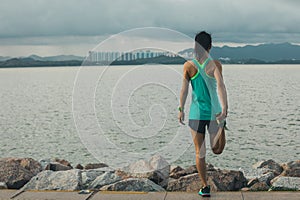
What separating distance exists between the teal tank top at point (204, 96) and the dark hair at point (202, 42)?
5.6 inches

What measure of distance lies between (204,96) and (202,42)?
2.40 feet

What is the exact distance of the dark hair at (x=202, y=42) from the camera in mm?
7383

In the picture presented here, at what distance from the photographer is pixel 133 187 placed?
847 centimetres

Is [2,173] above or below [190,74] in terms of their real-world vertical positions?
below

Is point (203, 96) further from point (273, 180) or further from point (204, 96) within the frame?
point (273, 180)

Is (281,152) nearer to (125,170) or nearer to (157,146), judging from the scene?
(157,146)

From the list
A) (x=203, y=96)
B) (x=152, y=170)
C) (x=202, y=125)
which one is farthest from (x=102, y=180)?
(x=203, y=96)

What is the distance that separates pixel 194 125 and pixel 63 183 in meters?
2.70

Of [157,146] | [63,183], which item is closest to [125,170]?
[63,183]

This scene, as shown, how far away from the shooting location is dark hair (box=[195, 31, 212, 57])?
7383mm

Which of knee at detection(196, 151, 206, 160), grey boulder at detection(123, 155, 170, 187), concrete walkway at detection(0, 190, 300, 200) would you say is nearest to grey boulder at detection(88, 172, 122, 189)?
grey boulder at detection(123, 155, 170, 187)

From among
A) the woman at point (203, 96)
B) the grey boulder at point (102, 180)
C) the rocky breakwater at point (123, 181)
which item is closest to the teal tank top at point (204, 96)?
the woman at point (203, 96)

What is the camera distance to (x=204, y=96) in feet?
24.1

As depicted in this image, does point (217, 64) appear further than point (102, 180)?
No
